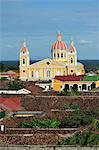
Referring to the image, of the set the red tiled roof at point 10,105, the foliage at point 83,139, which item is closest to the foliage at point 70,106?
the red tiled roof at point 10,105

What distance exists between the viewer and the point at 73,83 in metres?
27.9

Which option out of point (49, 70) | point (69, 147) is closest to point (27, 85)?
point (49, 70)

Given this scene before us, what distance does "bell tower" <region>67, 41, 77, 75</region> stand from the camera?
32906mm

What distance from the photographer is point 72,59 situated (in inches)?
1302

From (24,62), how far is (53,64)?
2.21 meters

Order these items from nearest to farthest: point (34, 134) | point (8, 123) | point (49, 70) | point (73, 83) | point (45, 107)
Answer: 1. point (34, 134)
2. point (8, 123)
3. point (45, 107)
4. point (73, 83)
5. point (49, 70)

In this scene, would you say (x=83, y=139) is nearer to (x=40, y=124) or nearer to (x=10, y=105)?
(x=40, y=124)

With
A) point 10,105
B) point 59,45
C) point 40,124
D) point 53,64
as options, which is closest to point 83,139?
point 40,124

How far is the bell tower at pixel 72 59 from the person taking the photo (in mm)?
32906

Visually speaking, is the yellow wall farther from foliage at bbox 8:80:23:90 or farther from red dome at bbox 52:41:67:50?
red dome at bbox 52:41:67:50

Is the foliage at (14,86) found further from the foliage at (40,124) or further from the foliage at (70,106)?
the foliage at (40,124)

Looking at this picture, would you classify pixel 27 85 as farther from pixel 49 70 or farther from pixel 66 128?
pixel 66 128

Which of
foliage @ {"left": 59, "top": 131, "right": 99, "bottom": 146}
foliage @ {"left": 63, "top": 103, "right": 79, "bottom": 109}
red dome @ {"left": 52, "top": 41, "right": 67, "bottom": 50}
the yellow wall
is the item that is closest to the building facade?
the yellow wall

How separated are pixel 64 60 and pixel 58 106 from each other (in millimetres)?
16708
